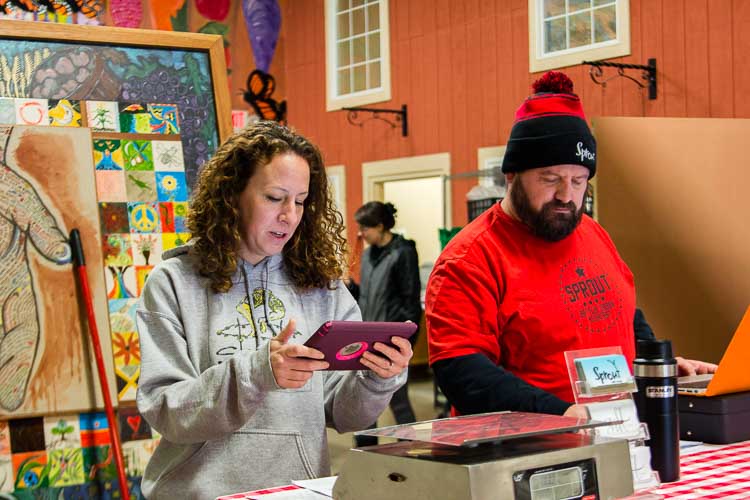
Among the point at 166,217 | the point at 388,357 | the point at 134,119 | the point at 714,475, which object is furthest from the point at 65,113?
the point at 714,475

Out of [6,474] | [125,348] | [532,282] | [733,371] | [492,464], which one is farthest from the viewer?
[125,348]

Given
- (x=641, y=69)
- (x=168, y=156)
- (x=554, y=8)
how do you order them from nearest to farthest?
(x=168, y=156), (x=641, y=69), (x=554, y=8)

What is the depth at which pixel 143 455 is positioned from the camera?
3.08 metres

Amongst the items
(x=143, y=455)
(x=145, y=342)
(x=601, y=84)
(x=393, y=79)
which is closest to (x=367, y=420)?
Answer: (x=145, y=342)

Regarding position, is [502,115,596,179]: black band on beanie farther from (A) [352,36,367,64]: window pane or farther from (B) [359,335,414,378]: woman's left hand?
(A) [352,36,367,64]: window pane

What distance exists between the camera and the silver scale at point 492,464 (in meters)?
1.16

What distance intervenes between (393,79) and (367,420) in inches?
266

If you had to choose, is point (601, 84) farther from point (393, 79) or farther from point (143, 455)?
point (143, 455)

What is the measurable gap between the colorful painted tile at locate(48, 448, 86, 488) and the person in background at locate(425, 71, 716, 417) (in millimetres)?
1478

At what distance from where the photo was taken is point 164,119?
3.20 meters

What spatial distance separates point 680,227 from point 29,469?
92.1 inches

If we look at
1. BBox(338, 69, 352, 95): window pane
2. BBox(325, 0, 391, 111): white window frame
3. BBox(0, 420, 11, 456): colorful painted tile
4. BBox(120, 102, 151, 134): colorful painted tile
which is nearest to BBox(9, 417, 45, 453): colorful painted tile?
BBox(0, 420, 11, 456): colorful painted tile

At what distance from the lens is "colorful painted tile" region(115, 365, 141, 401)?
307cm

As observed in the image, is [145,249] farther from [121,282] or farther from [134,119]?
[134,119]
